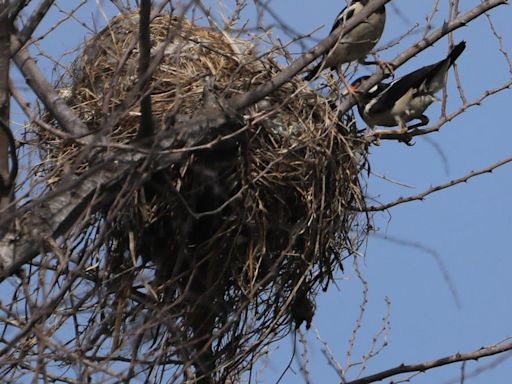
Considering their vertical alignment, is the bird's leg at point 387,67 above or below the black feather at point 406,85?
below

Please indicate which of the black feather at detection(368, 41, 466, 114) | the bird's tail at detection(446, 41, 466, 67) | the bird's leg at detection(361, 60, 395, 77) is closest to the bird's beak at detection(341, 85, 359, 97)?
the bird's leg at detection(361, 60, 395, 77)

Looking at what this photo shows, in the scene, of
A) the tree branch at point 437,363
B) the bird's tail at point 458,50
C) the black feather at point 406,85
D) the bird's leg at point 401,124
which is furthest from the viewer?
the black feather at point 406,85

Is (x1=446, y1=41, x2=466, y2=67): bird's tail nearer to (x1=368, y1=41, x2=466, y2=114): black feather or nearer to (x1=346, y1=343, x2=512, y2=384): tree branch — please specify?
(x1=368, y1=41, x2=466, y2=114): black feather

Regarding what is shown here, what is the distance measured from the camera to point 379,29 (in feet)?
Result: 18.3

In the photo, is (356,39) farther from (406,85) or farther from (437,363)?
(437,363)

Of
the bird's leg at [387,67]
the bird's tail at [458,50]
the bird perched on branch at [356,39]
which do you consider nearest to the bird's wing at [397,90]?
the bird perched on branch at [356,39]

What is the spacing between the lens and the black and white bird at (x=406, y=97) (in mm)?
5566

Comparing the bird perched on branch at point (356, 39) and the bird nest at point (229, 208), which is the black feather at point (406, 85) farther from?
the bird nest at point (229, 208)

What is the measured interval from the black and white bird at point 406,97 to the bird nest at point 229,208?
1215 millimetres

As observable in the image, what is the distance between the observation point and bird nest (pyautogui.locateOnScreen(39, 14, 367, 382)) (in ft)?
13.2

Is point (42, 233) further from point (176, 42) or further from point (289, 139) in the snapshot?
point (176, 42)

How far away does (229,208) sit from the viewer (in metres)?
4.22

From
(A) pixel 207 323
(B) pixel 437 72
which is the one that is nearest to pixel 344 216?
(A) pixel 207 323

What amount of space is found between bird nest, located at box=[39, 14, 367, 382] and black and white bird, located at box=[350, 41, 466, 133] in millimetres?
1215
